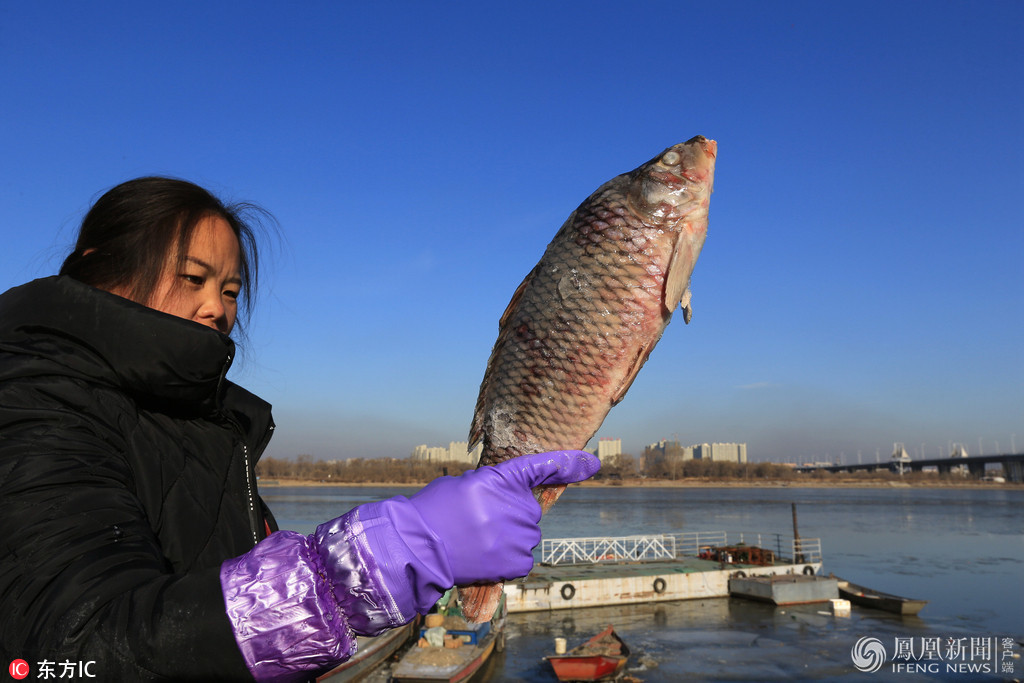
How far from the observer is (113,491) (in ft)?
3.01

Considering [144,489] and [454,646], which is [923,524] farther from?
[144,489]

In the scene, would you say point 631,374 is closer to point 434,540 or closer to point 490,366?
point 490,366

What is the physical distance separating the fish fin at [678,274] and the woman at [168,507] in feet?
1.57

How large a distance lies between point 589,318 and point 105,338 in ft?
3.49

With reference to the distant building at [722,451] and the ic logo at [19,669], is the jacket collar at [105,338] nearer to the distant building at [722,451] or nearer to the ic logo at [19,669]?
the ic logo at [19,669]

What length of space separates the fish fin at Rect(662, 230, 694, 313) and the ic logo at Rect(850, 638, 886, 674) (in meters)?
18.5

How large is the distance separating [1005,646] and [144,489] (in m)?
24.6

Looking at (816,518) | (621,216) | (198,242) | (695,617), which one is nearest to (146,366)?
(198,242)

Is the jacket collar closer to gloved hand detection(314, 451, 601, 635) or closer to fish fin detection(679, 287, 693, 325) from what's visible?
gloved hand detection(314, 451, 601, 635)

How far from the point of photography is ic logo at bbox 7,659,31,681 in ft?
2.54

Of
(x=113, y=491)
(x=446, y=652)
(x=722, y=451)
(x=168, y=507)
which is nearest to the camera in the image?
(x=113, y=491)

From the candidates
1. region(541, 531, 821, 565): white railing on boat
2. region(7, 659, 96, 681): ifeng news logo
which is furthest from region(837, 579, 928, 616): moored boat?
region(7, 659, 96, 681): ifeng news logo

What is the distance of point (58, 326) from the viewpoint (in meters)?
1.08

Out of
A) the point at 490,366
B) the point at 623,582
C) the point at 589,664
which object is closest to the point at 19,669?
the point at 490,366
